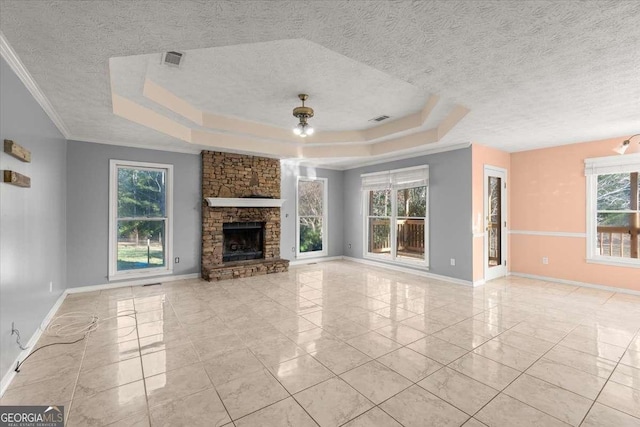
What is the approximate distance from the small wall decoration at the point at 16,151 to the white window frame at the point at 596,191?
7280 millimetres

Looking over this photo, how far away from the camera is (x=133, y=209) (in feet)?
16.9

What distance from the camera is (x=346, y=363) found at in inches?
98.3

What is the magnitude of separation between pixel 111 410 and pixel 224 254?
166 inches

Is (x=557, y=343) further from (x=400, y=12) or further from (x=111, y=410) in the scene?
(x=111, y=410)

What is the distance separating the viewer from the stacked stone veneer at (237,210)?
5.67m

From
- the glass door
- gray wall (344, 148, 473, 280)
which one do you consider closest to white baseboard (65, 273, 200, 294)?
gray wall (344, 148, 473, 280)

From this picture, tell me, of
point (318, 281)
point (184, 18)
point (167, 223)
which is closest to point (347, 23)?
point (184, 18)

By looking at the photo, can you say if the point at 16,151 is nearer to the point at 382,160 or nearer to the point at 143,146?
the point at 143,146

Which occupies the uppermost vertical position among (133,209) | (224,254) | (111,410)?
(133,209)

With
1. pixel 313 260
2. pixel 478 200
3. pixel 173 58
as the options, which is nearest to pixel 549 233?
pixel 478 200

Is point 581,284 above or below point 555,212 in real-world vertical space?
below

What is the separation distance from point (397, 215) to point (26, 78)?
236 inches

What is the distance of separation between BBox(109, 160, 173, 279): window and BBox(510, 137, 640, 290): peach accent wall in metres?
6.68

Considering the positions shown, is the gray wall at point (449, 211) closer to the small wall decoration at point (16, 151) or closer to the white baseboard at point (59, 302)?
the white baseboard at point (59, 302)
